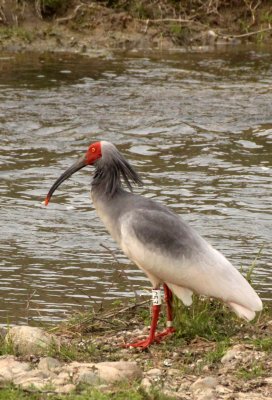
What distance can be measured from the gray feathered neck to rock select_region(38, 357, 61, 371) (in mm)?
1421

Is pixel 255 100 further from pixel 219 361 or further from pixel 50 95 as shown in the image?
pixel 219 361

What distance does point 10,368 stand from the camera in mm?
6227

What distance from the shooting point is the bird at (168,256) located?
6.93 metres

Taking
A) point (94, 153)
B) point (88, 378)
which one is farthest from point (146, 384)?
point (94, 153)

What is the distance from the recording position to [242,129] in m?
14.2

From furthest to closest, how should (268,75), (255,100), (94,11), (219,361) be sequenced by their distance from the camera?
(94,11), (268,75), (255,100), (219,361)

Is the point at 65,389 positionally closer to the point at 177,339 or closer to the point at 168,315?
the point at 177,339

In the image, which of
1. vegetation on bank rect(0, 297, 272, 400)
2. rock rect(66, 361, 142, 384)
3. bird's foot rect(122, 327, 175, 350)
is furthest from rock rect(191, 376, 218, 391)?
bird's foot rect(122, 327, 175, 350)

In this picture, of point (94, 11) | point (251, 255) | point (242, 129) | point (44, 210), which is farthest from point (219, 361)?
point (94, 11)

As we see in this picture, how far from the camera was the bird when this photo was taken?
22.7ft

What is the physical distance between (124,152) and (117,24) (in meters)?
5.26

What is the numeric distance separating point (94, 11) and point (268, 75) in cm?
329

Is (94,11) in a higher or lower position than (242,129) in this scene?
higher

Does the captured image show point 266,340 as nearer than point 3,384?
No
